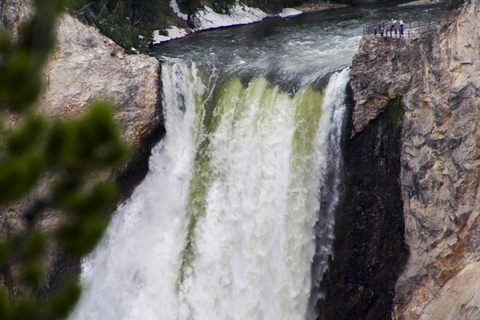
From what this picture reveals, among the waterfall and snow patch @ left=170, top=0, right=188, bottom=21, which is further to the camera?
snow patch @ left=170, top=0, right=188, bottom=21

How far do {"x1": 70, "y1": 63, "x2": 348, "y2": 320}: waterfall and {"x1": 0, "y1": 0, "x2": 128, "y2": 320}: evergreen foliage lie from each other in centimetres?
1066

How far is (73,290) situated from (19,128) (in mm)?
1453

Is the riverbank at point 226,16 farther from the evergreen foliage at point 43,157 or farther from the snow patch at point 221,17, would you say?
the evergreen foliage at point 43,157

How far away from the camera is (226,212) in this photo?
14.9m

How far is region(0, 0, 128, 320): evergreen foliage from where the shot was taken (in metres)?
3.32

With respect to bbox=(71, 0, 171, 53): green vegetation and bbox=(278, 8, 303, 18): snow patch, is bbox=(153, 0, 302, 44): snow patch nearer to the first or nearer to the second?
bbox=(278, 8, 303, 18): snow patch

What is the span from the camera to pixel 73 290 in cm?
368

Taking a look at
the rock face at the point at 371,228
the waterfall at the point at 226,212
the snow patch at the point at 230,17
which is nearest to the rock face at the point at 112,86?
the waterfall at the point at 226,212

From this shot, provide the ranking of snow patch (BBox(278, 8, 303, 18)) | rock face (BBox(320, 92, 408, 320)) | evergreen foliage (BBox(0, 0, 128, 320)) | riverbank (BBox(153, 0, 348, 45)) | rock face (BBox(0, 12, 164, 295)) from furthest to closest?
1. snow patch (BBox(278, 8, 303, 18))
2. riverbank (BBox(153, 0, 348, 45))
3. rock face (BBox(0, 12, 164, 295))
4. rock face (BBox(320, 92, 408, 320))
5. evergreen foliage (BBox(0, 0, 128, 320))

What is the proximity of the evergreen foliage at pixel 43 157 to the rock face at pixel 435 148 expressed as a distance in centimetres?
1078

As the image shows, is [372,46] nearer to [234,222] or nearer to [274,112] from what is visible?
[274,112]

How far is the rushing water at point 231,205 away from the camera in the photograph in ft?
45.2

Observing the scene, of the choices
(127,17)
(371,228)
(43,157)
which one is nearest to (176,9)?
(127,17)

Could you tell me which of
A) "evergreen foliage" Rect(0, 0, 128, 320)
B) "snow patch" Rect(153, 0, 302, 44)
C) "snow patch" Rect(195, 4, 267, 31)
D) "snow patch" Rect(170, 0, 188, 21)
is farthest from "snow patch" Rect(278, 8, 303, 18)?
"evergreen foliage" Rect(0, 0, 128, 320)
